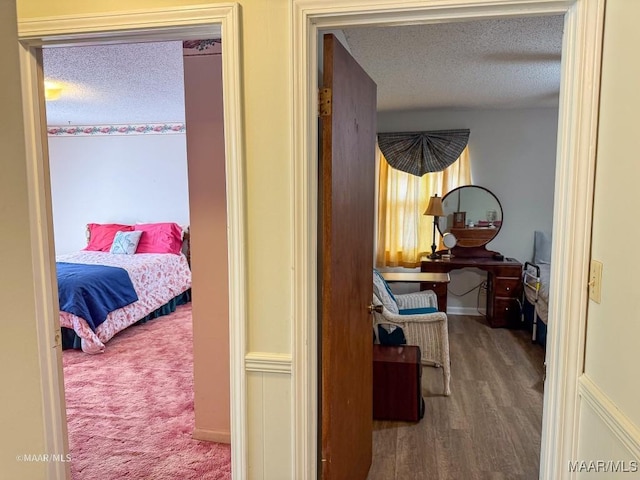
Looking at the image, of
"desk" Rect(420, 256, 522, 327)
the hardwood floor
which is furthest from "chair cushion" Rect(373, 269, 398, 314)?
"desk" Rect(420, 256, 522, 327)

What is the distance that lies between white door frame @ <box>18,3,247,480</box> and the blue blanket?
2366mm

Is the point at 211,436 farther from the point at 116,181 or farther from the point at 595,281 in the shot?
the point at 116,181

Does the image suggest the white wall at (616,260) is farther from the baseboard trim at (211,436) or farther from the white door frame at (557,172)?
the baseboard trim at (211,436)

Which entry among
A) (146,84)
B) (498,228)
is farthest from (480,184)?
(146,84)

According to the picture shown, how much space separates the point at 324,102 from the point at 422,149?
3.56m

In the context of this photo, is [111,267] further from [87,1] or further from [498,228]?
[498,228]

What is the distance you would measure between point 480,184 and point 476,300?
1.33 m

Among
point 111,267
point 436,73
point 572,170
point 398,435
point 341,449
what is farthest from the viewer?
point 111,267

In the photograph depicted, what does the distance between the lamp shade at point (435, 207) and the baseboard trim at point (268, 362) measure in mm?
3566

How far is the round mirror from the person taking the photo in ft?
15.7

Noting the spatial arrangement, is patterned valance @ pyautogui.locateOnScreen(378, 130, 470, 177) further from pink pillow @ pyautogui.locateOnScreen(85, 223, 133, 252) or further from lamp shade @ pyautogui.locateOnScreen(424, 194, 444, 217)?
pink pillow @ pyautogui.locateOnScreen(85, 223, 133, 252)

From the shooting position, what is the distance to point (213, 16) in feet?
4.40

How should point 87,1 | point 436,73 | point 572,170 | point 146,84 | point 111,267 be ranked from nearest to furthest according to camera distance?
point 572,170, point 87,1, point 436,73, point 146,84, point 111,267

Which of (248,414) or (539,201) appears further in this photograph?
(539,201)
